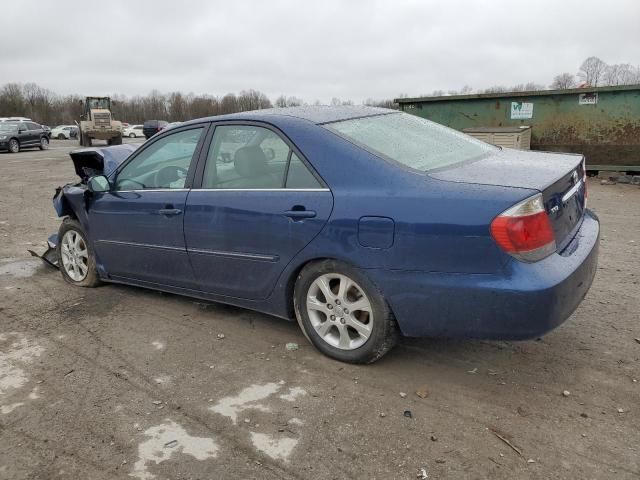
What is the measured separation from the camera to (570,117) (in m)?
11.8

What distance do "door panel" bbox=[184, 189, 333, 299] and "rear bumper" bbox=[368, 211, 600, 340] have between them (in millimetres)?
593

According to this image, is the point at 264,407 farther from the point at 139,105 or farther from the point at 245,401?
the point at 139,105

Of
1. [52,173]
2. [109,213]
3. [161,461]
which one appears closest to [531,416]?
[161,461]

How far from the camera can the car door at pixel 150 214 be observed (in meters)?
3.99

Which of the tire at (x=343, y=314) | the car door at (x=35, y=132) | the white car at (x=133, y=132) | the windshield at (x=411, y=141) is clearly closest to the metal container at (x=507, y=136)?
the windshield at (x=411, y=141)

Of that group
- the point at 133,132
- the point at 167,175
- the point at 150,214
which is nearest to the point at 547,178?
the point at 167,175

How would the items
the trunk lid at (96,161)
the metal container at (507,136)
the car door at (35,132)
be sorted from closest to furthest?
the trunk lid at (96,161) < the metal container at (507,136) < the car door at (35,132)

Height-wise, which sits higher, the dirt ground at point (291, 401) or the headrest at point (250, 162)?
the headrest at point (250, 162)

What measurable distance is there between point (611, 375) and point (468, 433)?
3.60 ft

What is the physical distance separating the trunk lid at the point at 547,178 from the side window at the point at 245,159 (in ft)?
3.40

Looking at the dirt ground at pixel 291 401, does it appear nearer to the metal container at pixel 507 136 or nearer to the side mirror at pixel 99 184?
the side mirror at pixel 99 184

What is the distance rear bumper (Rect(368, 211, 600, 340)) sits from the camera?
265cm

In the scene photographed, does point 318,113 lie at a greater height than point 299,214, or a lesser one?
greater

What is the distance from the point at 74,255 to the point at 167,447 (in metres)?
3.03
